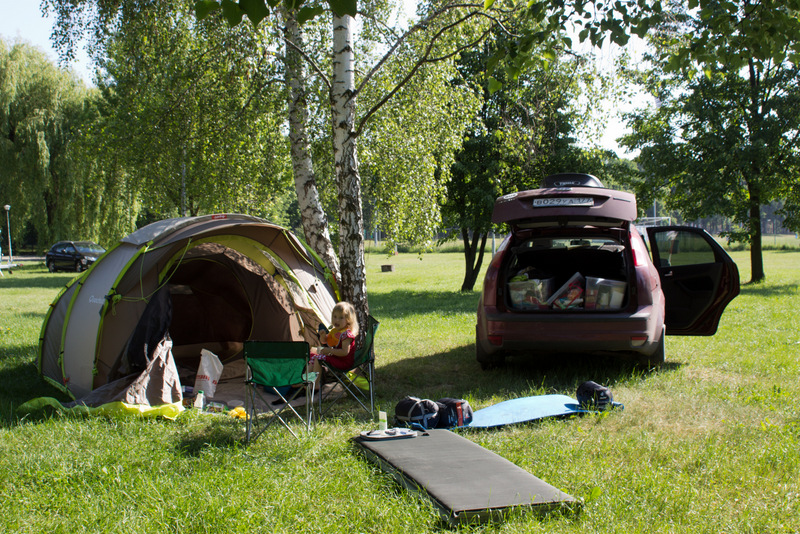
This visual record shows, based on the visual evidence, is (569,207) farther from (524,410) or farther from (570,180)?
(524,410)

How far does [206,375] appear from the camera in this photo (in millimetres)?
6293

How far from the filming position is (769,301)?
12.6m

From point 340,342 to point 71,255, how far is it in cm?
2549

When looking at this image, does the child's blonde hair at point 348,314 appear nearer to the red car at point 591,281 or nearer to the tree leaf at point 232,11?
the red car at point 591,281

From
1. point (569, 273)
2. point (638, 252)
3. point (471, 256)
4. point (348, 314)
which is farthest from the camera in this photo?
point (471, 256)

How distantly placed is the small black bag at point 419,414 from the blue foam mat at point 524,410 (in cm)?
27

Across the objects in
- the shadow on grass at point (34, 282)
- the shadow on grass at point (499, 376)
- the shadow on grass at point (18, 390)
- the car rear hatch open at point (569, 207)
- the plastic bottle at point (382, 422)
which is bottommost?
the shadow on grass at point (499, 376)

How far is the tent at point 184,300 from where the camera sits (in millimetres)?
6012

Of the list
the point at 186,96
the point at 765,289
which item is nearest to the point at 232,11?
the point at 186,96

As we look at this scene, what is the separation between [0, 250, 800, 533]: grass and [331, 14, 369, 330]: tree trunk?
1256 millimetres

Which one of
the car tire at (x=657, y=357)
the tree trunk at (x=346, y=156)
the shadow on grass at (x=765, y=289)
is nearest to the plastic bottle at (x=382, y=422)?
the tree trunk at (x=346, y=156)

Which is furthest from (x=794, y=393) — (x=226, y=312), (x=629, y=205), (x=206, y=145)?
(x=206, y=145)

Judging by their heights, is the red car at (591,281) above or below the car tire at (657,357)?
above

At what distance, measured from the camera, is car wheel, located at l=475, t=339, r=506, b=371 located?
665cm
